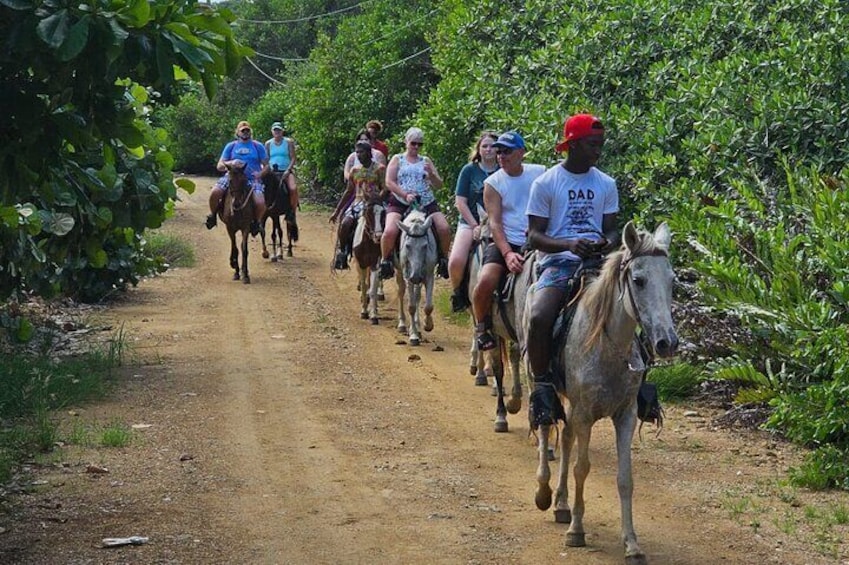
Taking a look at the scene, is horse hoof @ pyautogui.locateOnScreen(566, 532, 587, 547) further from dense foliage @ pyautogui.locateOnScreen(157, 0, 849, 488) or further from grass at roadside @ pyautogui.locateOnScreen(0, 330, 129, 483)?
grass at roadside @ pyautogui.locateOnScreen(0, 330, 129, 483)

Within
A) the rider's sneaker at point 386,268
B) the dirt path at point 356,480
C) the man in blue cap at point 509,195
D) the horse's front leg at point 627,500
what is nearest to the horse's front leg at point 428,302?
the dirt path at point 356,480

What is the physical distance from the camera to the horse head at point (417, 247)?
51.0 feet

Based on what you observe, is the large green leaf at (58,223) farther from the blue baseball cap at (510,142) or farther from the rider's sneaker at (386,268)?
the rider's sneaker at (386,268)

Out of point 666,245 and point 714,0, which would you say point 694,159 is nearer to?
point 714,0

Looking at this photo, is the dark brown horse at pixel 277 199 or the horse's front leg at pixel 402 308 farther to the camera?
the dark brown horse at pixel 277 199

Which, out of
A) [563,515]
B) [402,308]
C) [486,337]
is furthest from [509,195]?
[402,308]

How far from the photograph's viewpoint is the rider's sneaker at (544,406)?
7930 millimetres

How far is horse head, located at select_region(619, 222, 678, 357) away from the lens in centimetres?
687

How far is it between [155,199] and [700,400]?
5.33 meters

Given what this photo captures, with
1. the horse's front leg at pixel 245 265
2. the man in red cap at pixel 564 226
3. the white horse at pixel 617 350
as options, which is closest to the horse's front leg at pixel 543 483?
the white horse at pixel 617 350

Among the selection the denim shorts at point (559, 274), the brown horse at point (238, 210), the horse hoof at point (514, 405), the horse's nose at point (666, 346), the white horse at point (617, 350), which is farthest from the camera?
the brown horse at point (238, 210)

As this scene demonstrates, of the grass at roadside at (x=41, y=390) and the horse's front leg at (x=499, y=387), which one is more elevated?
the horse's front leg at (x=499, y=387)

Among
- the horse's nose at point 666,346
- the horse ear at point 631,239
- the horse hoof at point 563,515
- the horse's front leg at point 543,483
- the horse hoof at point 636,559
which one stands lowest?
the horse hoof at point 563,515

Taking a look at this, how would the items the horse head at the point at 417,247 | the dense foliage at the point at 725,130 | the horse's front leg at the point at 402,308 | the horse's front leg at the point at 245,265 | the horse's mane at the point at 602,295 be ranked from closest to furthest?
the horse's mane at the point at 602,295 < the dense foliage at the point at 725,130 < the horse head at the point at 417,247 < the horse's front leg at the point at 402,308 < the horse's front leg at the point at 245,265
